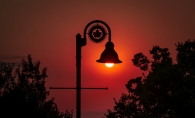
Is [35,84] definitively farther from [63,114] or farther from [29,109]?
[29,109]

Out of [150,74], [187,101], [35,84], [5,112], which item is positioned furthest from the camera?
[35,84]

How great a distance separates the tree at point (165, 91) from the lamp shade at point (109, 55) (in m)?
31.1

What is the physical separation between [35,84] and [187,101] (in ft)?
74.9

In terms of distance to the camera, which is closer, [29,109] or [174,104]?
[29,109]

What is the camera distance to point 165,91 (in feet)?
162

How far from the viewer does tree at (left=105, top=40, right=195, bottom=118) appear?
46.9m

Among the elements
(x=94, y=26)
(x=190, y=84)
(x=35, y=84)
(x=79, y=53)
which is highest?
(x=35, y=84)

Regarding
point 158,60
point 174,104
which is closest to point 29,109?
point 174,104

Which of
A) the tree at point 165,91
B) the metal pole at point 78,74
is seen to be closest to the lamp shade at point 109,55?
the metal pole at point 78,74

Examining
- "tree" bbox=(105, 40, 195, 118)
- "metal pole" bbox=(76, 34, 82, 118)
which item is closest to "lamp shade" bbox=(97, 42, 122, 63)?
"metal pole" bbox=(76, 34, 82, 118)

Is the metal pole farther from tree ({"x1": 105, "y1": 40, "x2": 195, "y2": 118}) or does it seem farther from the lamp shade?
tree ({"x1": 105, "y1": 40, "x2": 195, "y2": 118})

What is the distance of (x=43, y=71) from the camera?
64.8m

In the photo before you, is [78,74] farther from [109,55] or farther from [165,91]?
[165,91]

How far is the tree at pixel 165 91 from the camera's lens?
4694 cm
